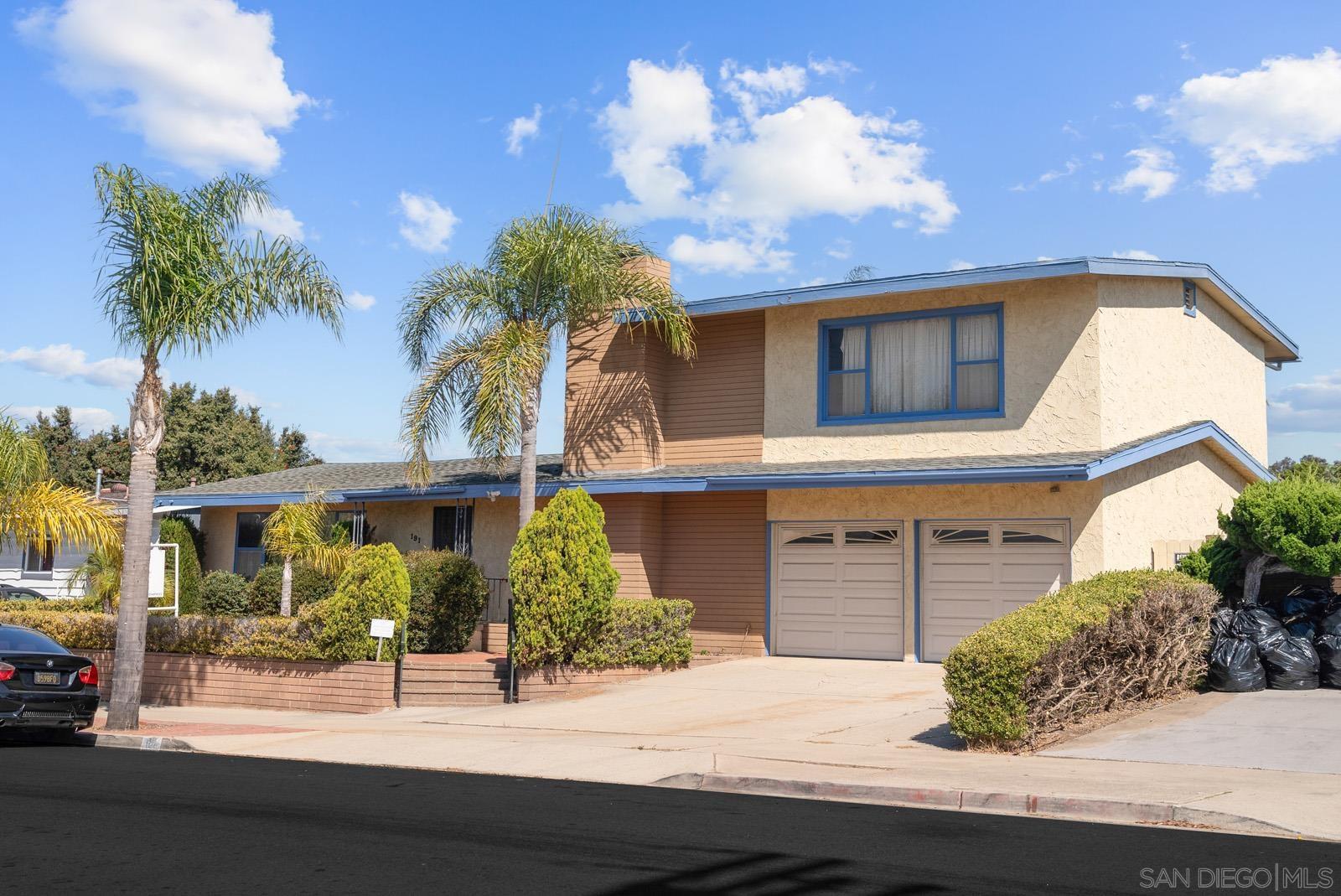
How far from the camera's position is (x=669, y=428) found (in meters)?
23.3

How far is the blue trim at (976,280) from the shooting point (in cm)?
1891

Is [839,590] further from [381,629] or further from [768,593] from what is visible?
[381,629]

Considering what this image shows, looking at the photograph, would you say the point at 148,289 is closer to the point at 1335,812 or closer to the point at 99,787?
the point at 99,787

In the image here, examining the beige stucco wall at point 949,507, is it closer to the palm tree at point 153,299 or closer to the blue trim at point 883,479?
the blue trim at point 883,479

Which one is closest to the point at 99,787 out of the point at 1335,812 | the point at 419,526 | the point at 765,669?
the point at 1335,812

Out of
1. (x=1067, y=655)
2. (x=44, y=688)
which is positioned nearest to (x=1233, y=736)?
(x=1067, y=655)

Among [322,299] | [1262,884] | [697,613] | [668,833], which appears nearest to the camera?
[1262,884]

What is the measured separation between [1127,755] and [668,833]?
5.34m

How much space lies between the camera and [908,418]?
20703 mm

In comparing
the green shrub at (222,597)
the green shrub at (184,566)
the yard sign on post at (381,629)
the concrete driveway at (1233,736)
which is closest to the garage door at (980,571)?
the concrete driveway at (1233,736)

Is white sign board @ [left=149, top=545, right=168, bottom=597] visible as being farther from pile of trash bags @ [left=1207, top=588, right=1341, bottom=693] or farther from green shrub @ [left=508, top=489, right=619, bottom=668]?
pile of trash bags @ [left=1207, top=588, right=1341, bottom=693]

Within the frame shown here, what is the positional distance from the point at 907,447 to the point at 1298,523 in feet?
20.4

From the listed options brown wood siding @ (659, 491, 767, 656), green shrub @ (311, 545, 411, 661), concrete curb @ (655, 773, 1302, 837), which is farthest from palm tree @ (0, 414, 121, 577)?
concrete curb @ (655, 773, 1302, 837)

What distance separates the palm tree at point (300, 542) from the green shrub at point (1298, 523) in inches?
623
